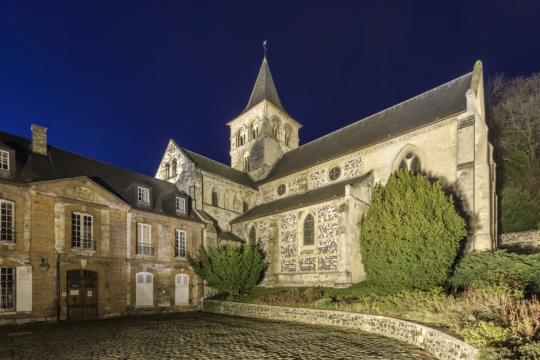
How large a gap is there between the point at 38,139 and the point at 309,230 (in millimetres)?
15972

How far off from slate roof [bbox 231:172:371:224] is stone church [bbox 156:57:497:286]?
0.11 meters

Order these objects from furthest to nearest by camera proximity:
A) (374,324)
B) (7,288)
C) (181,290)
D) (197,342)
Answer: (181,290) < (7,288) < (374,324) < (197,342)

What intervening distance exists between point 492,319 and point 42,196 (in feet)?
56.8

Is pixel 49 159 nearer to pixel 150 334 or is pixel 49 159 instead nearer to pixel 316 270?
pixel 150 334

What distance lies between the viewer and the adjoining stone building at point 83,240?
13.7 metres

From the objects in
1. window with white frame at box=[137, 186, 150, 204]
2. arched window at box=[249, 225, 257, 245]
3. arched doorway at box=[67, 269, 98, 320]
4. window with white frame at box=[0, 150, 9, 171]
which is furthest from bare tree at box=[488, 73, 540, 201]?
window with white frame at box=[0, 150, 9, 171]

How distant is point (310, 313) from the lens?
12562 mm

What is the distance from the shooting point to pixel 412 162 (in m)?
19.2

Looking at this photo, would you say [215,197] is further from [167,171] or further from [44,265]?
[44,265]

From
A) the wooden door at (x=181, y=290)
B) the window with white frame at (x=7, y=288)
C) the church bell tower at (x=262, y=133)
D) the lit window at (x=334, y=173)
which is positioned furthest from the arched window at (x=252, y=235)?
the window with white frame at (x=7, y=288)

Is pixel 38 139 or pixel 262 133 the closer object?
pixel 38 139

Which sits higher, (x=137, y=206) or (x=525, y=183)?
(x=525, y=183)

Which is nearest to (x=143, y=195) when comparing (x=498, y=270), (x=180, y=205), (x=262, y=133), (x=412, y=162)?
(x=180, y=205)

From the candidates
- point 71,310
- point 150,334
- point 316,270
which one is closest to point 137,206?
point 71,310
